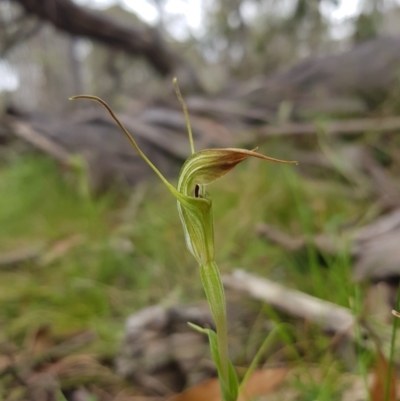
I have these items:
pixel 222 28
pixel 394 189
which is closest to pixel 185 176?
pixel 394 189

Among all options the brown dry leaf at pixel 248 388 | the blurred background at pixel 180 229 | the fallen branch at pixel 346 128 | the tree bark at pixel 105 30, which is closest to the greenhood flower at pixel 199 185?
the blurred background at pixel 180 229

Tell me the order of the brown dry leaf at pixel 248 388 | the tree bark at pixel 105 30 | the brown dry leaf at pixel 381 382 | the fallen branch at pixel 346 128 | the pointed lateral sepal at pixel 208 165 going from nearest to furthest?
the pointed lateral sepal at pixel 208 165 → the brown dry leaf at pixel 381 382 → the brown dry leaf at pixel 248 388 → the fallen branch at pixel 346 128 → the tree bark at pixel 105 30

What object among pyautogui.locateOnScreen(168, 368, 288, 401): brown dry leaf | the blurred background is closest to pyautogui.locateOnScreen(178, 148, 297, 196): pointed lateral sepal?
the blurred background

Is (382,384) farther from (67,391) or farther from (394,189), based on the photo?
(394,189)

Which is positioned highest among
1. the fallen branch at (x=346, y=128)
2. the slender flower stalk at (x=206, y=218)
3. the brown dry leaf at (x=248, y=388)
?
the fallen branch at (x=346, y=128)

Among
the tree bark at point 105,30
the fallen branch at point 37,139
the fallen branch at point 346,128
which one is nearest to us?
the fallen branch at point 346,128

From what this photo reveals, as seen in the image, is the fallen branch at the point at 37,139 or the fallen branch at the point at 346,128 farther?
the fallen branch at the point at 37,139

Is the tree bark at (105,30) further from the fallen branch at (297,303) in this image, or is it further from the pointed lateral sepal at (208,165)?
the pointed lateral sepal at (208,165)

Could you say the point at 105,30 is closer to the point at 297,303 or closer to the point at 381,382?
the point at 297,303
